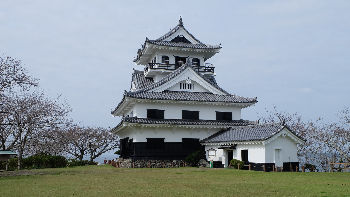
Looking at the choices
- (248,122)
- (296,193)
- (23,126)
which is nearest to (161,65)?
(248,122)

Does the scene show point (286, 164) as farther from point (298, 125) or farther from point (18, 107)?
point (18, 107)

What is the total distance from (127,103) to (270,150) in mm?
15585

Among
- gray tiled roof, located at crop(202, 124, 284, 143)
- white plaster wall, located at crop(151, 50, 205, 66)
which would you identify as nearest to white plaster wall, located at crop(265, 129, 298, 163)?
gray tiled roof, located at crop(202, 124, 284, 143)

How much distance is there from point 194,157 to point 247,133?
580 centimetres

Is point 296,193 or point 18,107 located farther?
point 18,107

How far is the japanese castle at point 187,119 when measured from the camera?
99.1 ft

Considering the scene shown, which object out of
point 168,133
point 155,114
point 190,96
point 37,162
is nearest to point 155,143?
point 168,133

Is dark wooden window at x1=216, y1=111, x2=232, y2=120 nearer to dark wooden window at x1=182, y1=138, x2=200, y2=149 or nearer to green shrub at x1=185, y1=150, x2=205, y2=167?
dark wooden window at x1=182, y1=138, x2=200, y2=149

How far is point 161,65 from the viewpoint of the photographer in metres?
40.6

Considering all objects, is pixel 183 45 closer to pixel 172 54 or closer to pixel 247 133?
pixel 172 54

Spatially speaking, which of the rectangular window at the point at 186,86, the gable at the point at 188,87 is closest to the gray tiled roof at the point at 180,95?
the gable at the point at 188,87

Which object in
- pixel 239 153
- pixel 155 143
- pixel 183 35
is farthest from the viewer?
pixel 183 35

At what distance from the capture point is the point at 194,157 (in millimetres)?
34344

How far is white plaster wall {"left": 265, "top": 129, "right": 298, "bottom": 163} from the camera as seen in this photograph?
29266 mm
